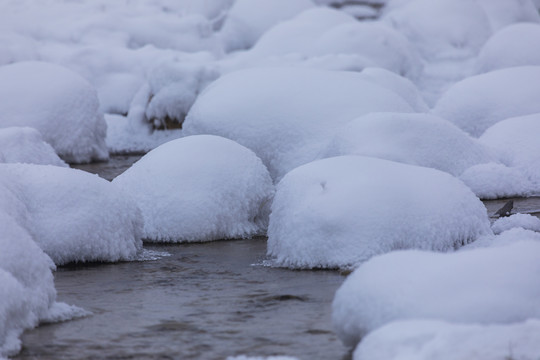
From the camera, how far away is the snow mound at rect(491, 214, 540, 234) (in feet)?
21.0

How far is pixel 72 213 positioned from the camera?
595cm

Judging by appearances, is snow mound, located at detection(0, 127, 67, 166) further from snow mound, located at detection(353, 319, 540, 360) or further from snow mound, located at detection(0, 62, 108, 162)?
snow mound, located at detection(353, 319, 540, 360)

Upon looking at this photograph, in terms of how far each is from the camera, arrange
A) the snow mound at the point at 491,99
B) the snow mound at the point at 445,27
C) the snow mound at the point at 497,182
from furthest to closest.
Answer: the snow mound at the point at 445,27 → the snow mound at the point at 491,99 → the snow mound at the point at 497,182

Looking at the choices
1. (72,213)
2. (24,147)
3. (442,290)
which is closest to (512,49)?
(24,147)

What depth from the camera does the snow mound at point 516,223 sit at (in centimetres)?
639

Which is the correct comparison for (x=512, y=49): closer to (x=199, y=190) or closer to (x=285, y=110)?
(x=285, y=110)

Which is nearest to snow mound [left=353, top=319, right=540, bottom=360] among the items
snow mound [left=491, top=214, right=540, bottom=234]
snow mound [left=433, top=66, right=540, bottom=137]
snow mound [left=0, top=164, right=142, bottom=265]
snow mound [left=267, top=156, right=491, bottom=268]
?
snow mound [left=267, top=156, right=491, bottom=268]

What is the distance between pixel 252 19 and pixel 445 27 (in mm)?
3698

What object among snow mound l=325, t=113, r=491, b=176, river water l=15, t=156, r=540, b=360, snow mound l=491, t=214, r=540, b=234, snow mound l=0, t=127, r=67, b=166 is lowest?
river water l=15, t=156, r=540, b=360

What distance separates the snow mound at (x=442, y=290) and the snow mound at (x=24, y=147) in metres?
4.73

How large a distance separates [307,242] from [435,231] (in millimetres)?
783

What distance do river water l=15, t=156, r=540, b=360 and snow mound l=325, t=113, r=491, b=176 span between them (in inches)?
49.6

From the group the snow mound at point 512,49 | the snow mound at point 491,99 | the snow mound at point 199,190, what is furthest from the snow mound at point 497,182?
the snow mound at point 512,49

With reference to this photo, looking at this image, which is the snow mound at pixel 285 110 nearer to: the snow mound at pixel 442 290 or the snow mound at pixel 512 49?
the snow mound at pixel 442 290
